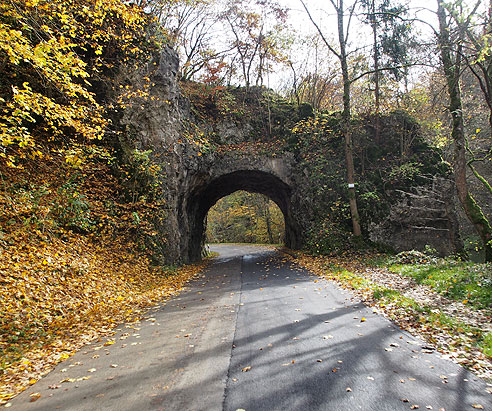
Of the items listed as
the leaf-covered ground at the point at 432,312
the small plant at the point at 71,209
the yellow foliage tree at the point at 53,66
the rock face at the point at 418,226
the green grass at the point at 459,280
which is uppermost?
the yellow foliage tree at the point at 53,66

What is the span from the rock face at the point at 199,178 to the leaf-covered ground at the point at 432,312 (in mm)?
5736

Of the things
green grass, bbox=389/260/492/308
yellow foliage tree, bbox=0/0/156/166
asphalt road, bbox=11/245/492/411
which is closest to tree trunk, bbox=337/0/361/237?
green grass, bbox=389/260/492/308

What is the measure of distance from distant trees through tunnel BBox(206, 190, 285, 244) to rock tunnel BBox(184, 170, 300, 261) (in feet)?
28.5

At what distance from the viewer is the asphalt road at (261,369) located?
2.92 meters

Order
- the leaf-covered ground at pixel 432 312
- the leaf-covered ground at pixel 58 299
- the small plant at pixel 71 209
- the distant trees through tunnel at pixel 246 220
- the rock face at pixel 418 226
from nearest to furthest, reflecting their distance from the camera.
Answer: the leaf-covered ground at pixel 432 312
the leaf-covered ground at pixel 58 299
the small plant at pixel 71 209
the rock face at pixel 418 226
the distant trees through tunnel at pixel 246 220

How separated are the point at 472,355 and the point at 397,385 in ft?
4.87

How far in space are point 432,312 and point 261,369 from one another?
3639mm

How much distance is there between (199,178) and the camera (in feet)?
54.2

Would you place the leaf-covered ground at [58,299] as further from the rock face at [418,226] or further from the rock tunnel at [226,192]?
the rock face at [418,226]

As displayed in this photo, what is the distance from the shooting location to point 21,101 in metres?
5.94

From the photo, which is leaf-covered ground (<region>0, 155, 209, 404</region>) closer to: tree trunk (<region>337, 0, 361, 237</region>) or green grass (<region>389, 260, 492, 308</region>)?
green grass (<region>389, 260, 492, 308</region>)

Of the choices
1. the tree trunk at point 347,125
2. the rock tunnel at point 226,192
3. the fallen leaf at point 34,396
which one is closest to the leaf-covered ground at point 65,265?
the fallen leaf at point 34,396

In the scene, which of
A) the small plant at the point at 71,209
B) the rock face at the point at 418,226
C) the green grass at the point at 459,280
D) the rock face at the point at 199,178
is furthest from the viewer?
the rock face at the point at 418,226

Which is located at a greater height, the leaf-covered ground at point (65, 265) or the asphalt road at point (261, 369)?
the leaf-covered ground at point (65, 265)
